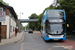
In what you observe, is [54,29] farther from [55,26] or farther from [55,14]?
[55,14]

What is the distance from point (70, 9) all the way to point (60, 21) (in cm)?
782

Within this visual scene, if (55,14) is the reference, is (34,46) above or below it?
below

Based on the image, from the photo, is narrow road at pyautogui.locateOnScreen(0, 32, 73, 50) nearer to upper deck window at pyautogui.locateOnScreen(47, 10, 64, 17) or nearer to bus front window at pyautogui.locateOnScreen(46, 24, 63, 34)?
bus front window at pyautogui.locateOnScreen(46, 24, 63, 34)

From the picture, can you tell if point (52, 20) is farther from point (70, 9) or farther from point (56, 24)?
point (70, 9)

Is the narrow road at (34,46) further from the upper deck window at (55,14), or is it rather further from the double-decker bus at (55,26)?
the upper deck window at (55,14)

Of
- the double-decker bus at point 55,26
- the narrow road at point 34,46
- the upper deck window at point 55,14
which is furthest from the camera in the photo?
the upper deck window at point 55,14

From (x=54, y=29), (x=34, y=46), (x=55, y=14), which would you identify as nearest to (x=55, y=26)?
(x=54, y=29)

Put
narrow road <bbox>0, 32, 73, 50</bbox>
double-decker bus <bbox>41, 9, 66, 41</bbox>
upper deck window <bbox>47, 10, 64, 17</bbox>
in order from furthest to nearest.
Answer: upper deck window <bbox>47, 10, 64, 17</bbox> → double-decker bus <bbox>41, 9, 66, 41</bbox> → narrow road <bbox>0, 32, 73, 50</bbox>


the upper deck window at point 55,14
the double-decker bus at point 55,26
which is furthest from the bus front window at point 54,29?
the upper deck window at point 55,14

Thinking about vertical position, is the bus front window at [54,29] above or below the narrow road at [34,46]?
above

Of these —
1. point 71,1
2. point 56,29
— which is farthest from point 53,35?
point 71,1

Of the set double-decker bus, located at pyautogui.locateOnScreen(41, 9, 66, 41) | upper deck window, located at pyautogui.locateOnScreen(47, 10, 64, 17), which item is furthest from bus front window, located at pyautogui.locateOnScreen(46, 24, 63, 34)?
upper deck window, located at pyautogui.locateOnScreen(47, 10, 64, 17)

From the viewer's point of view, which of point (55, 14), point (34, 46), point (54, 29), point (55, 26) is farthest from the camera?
point (55, 14)

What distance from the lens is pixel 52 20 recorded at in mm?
12414
